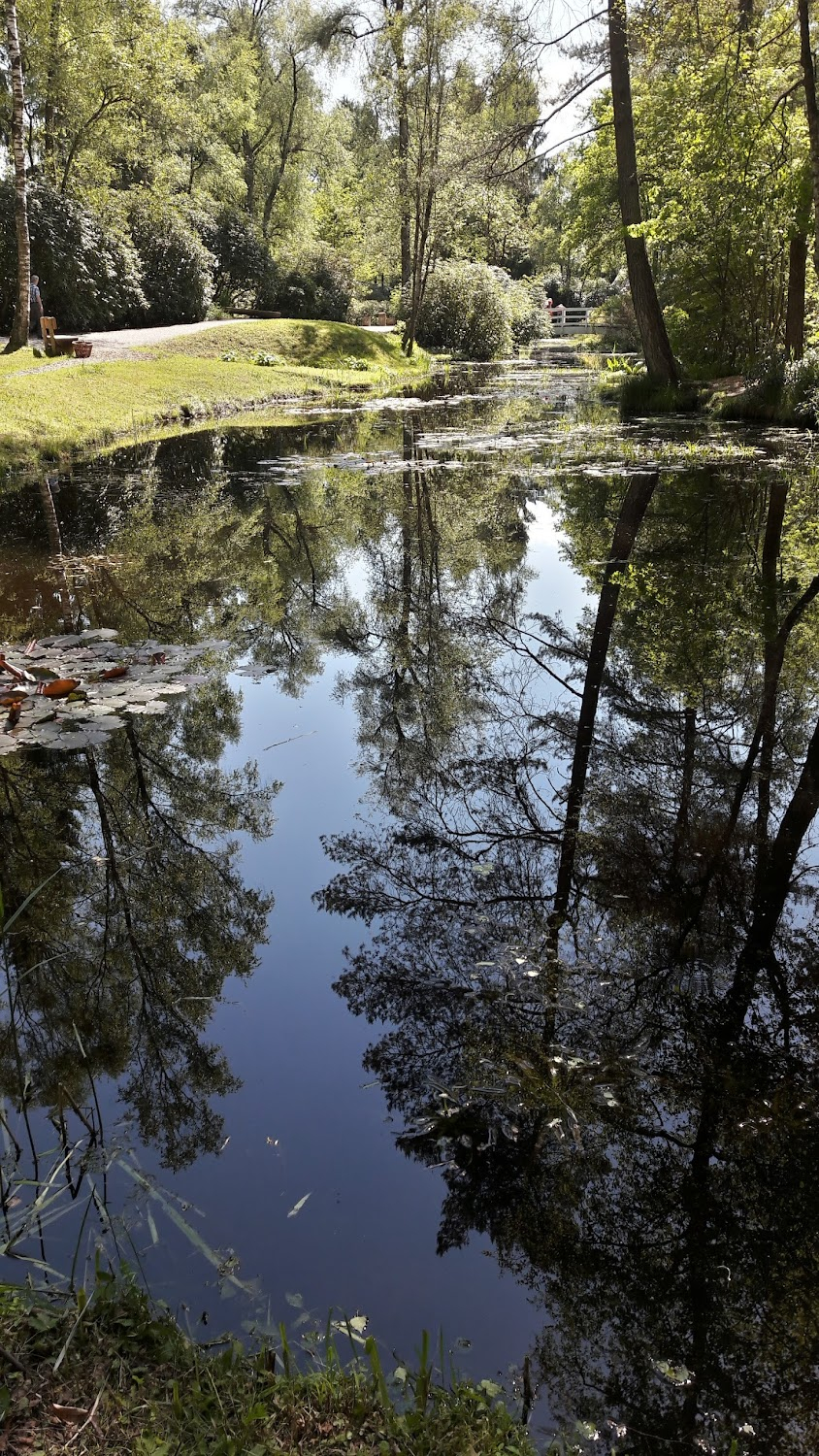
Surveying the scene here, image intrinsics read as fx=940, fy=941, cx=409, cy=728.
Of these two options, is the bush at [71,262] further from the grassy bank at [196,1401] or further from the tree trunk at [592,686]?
the grassy bank at [196,1401]

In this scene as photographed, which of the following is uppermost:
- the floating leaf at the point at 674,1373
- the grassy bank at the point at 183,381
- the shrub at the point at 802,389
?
the grassy bank at the point at 183,381

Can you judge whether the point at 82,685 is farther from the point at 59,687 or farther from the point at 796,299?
the point at 796,299

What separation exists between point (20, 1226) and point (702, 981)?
197cm

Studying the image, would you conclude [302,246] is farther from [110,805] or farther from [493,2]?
[110,805]

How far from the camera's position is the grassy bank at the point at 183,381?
530 inches

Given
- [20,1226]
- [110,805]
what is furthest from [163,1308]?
[110,805]

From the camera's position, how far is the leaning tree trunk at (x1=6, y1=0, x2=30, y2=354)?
51.0 ft

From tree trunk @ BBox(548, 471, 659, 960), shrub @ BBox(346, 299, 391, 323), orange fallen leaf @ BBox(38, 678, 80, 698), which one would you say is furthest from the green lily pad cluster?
shrub @ BBox(346, 299, 391, 323)

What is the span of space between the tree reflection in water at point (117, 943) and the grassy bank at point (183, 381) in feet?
30.5

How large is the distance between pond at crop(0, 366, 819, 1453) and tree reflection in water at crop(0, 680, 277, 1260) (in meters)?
0.01

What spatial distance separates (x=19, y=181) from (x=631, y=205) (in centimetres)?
1110

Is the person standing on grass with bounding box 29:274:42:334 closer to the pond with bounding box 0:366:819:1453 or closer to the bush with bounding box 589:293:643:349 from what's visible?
the pond with bounding box 0:366:819:1453

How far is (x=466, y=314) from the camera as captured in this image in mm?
35469

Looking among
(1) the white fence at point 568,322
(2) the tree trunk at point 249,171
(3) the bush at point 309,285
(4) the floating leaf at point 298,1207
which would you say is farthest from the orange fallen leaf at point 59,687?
(1) the white fence at point 568,322
